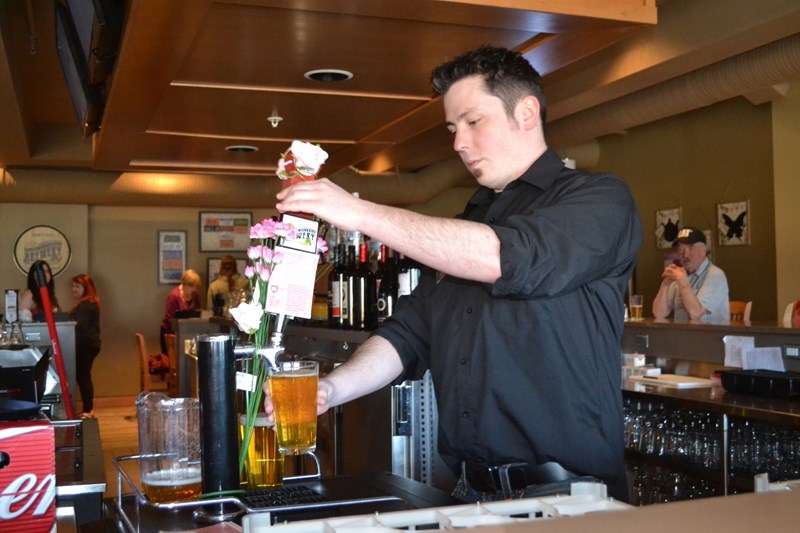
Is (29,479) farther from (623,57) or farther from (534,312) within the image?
(623,57)

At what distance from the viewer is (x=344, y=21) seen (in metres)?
3.50

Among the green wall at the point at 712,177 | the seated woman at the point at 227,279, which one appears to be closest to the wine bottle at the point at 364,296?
the green wall at the point at 712,177

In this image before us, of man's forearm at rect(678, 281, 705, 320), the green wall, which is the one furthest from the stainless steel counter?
the green wall

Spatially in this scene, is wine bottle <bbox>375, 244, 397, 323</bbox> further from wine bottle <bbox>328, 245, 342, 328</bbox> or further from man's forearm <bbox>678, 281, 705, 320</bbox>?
man's forearm <bbox>678, 281, 705, 320</bbox>

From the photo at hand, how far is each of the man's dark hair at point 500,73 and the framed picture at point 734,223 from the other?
6.64 meters

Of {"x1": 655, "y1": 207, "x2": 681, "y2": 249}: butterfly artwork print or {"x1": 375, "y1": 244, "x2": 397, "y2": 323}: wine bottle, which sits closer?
{"x1": 375, "y1": 244, "x2": 397, "y2": 323}: wine bottle

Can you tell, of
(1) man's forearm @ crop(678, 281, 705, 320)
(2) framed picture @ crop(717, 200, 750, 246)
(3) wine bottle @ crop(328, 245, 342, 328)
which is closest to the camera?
(3) wine bottle @ crop(328, 245, 342, 328)

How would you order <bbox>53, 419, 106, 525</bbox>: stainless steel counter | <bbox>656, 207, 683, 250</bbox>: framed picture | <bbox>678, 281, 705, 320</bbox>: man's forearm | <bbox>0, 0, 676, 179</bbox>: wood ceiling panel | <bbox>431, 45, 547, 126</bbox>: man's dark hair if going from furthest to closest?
<bbox>656, 207, 683, 250</bbox>: framed picture, <bbox>678, 281, 705, 320</bbox>: man's forearm, <bbox>0, 0, 676, 179</bbox>: wood ceiling panel, <bbox>53, 419, 106, 525</bbox>: stainless steel counter, <bbox>431, 45, 547, 126</bbox>: man's dark hair

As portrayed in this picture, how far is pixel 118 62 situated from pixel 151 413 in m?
2.83

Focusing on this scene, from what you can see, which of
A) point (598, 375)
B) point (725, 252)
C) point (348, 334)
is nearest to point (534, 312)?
point (598, 375)

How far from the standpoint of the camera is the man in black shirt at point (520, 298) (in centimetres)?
157

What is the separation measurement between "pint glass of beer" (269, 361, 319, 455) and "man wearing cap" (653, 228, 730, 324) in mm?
4733

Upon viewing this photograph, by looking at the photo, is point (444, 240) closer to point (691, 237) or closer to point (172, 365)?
point (691, 237)

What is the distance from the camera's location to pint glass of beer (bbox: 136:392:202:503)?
4.96 ft
